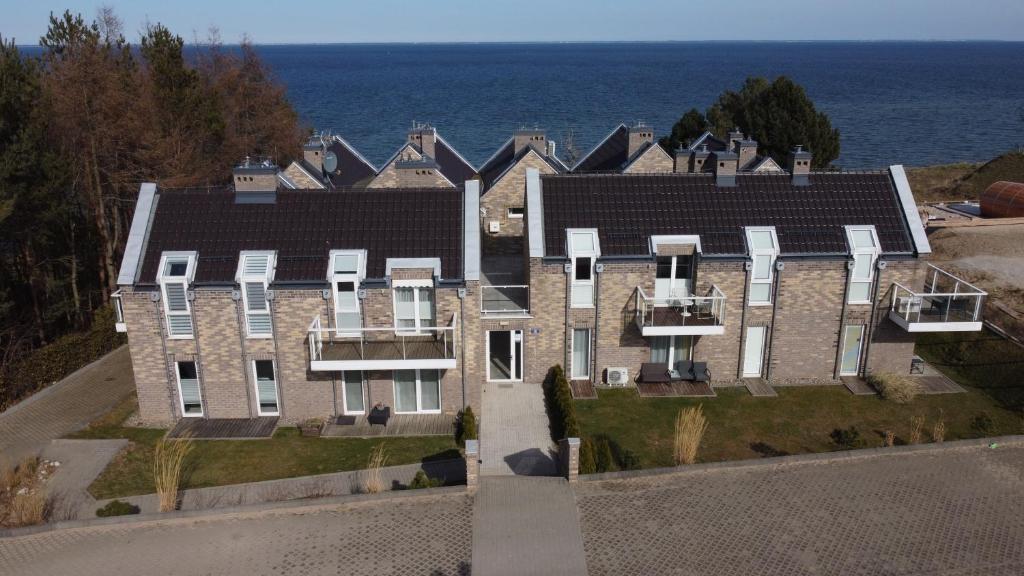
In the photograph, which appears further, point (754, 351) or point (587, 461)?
point (754, 351)

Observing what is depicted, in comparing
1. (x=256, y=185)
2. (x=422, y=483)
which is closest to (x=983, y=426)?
(x=422, y=483)

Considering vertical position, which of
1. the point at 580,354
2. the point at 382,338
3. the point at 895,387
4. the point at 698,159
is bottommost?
the point at 895,387

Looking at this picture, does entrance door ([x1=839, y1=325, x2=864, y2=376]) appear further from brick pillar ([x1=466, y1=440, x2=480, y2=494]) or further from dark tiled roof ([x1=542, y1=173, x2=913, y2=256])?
brick pillar ([x1=466, y1=440, x2=480, y2=494])

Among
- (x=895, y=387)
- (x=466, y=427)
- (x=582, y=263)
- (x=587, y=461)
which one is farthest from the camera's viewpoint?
(x=582, y=263)

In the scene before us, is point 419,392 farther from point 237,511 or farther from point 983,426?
point 983,426

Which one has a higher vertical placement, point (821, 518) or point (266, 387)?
point (266, 387)

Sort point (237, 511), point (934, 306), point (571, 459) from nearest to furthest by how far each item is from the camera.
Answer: point (237, 511) → point (571, 459) → point (934, 306)
